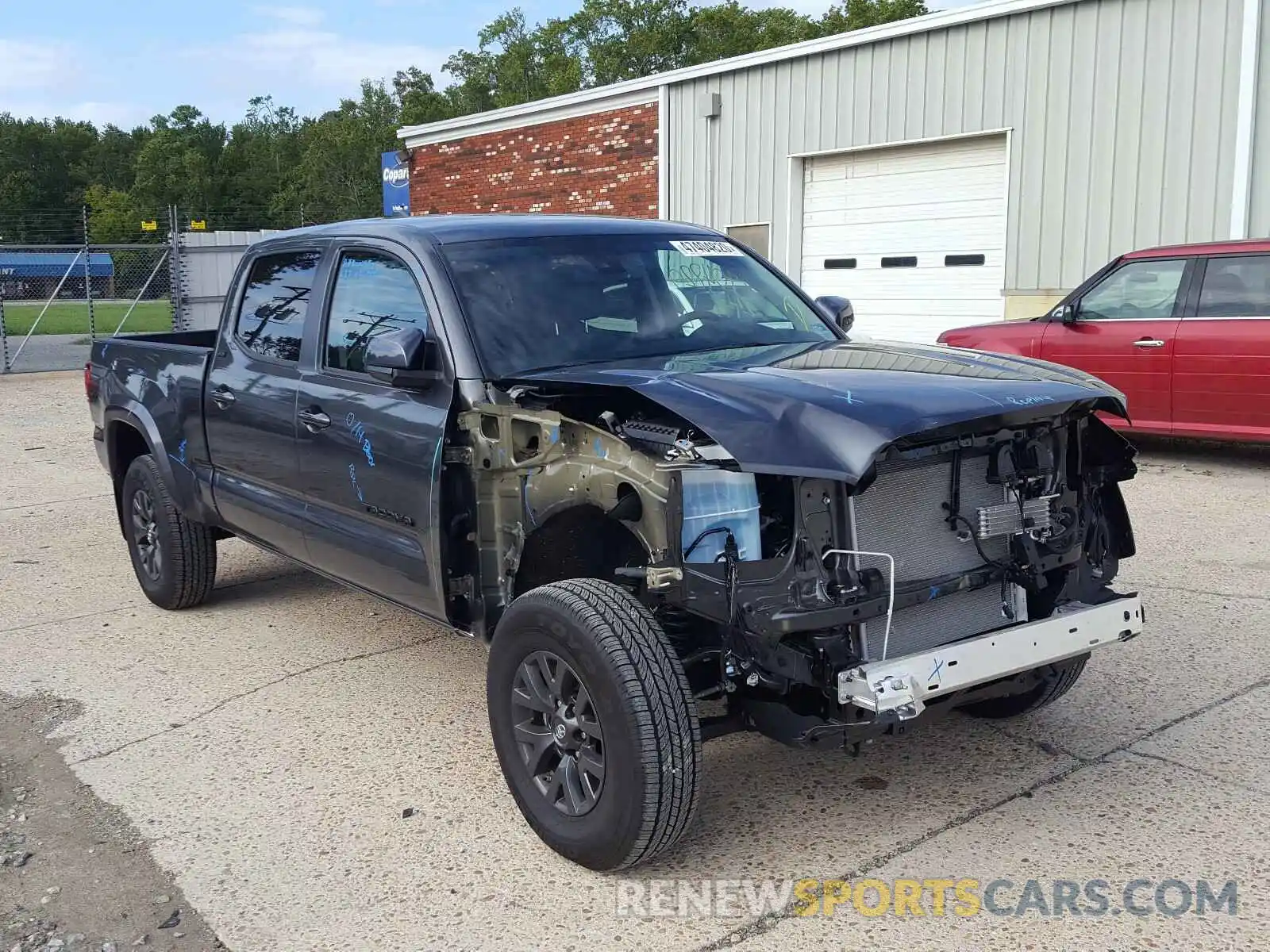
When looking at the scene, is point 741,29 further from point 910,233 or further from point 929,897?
point 929,897

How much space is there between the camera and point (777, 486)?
10.9 ft

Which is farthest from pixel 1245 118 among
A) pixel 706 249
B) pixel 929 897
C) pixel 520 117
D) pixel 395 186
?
pixel 395 186

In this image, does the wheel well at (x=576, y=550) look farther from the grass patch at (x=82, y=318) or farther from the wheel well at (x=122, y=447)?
the grass patch at (x=82, y=318)

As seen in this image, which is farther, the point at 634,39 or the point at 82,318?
the point at 634,39

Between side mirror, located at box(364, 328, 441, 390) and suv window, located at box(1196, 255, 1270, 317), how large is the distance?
→ 7.19 meters

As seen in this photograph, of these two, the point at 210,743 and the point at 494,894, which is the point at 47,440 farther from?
the point at 494,894

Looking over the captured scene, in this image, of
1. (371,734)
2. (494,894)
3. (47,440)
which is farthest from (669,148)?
(494,894)

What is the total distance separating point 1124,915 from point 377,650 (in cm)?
A: 345

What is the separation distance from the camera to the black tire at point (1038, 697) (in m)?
4.05

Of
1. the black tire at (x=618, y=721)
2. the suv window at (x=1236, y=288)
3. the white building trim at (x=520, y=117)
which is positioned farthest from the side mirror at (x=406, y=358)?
the white building trim at (x=520, y=117)

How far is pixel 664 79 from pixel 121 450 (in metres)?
13.0

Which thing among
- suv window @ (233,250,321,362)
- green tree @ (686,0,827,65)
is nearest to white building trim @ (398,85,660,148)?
suv window @ (233,250,321,362)

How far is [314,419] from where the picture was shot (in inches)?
183

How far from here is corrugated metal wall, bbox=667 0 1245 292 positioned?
1203 cm
